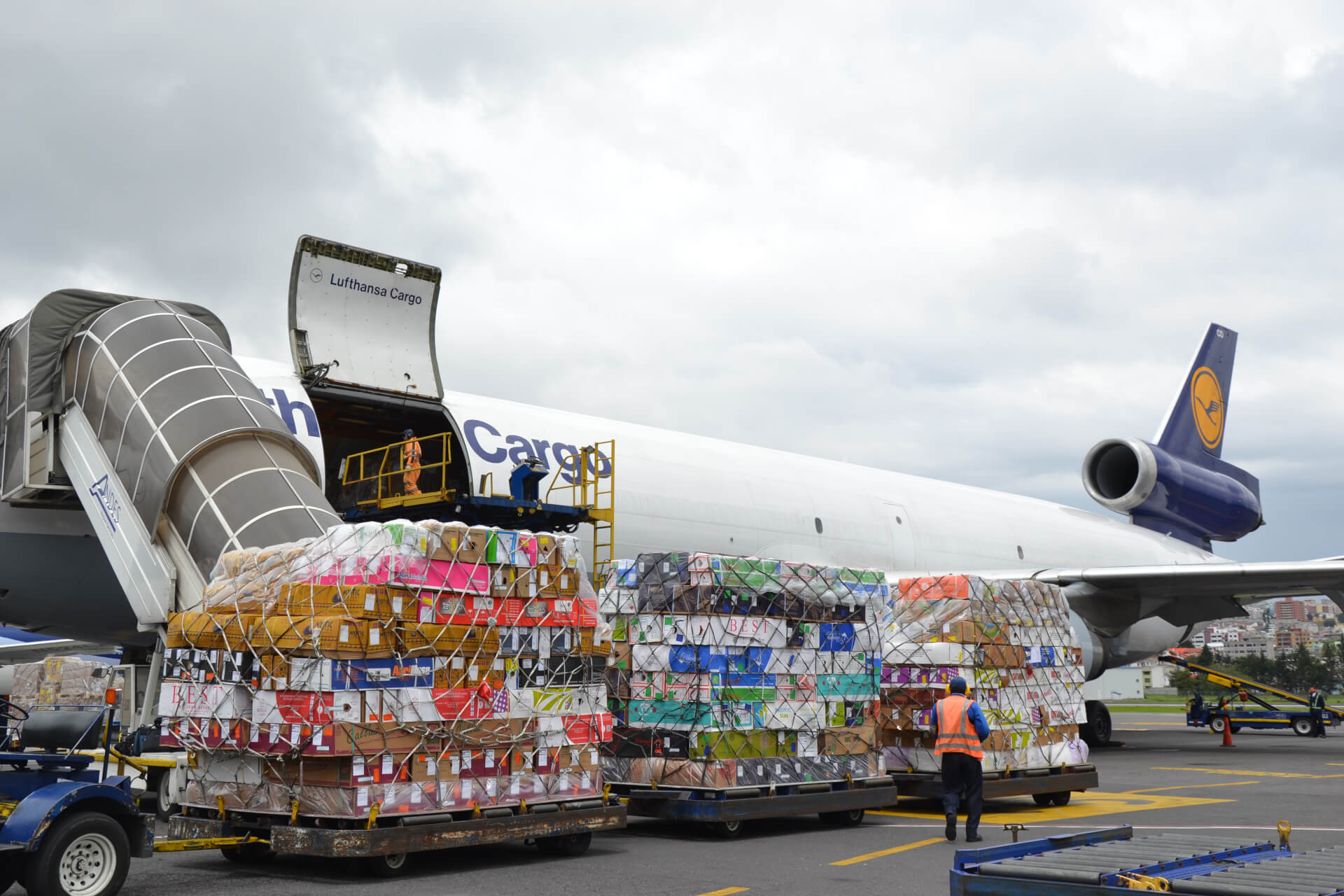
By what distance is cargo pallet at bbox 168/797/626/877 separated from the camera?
807cm

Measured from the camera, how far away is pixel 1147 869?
448cm

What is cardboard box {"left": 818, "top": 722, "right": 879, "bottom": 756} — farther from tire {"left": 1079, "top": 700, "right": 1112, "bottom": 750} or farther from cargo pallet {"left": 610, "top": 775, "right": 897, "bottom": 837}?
tire {"left": 1079, "top": 700, "right": 1112, "bottom": 750}

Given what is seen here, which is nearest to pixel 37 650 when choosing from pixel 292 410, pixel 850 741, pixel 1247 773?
pixel 292 410

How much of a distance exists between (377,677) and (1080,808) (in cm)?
885

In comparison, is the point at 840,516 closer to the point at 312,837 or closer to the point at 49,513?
the point at 49,513

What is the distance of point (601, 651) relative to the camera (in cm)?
1032

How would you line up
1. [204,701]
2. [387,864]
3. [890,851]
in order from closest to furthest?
[387,864] < [204,701] < [890,851]

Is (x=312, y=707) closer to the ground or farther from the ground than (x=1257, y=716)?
farther from the ground

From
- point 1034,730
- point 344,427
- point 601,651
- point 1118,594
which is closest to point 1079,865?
point 601,651

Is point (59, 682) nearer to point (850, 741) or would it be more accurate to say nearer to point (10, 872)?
point (850, 741)

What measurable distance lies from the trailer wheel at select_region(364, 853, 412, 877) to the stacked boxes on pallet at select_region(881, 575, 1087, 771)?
633 cm

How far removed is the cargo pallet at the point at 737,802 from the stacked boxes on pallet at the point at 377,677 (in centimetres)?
133

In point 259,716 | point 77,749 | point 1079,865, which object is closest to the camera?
point 1079,865

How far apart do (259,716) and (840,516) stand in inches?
585
